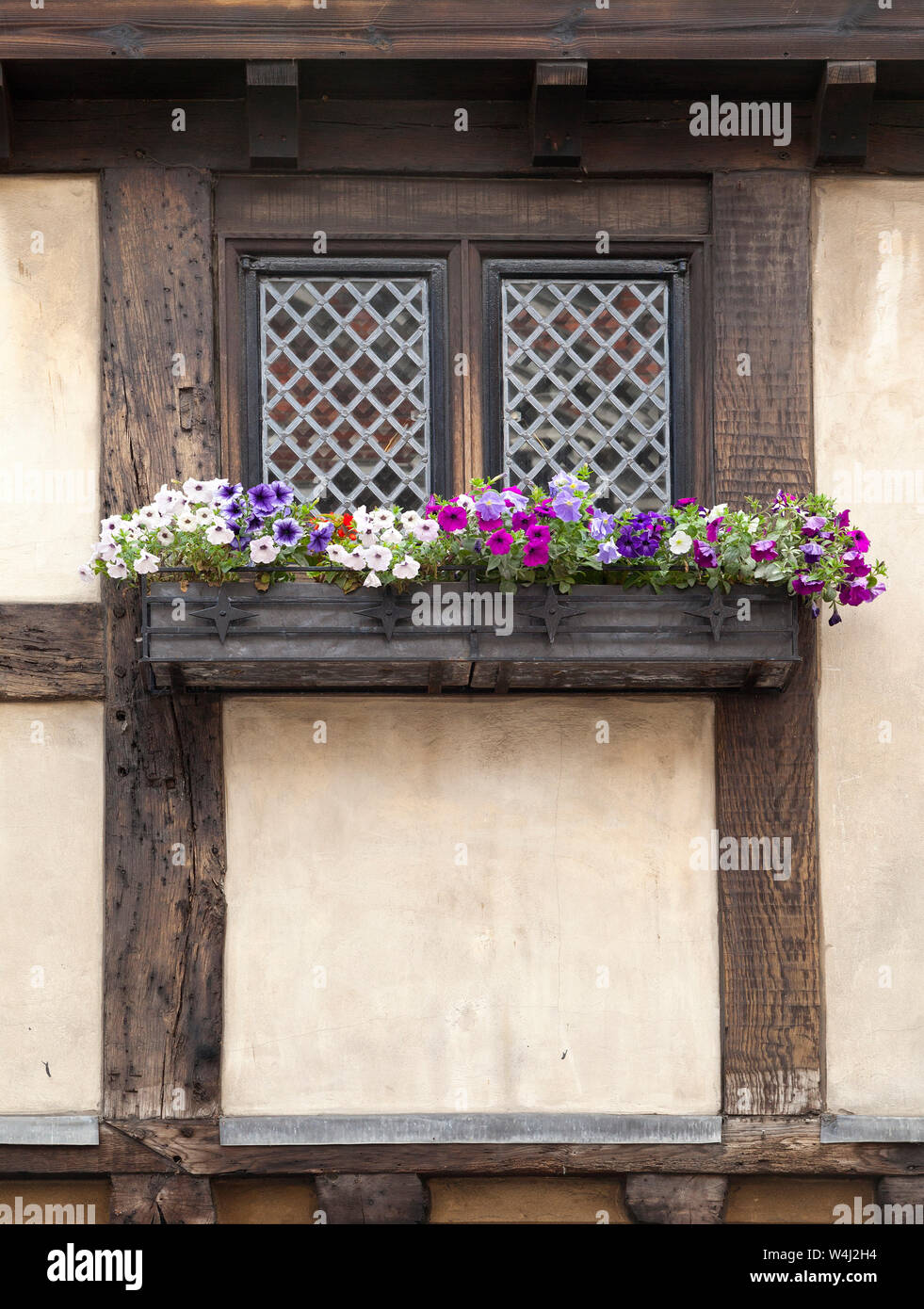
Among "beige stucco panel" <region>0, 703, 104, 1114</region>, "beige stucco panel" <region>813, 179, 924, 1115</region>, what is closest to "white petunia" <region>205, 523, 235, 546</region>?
"beige stucco panel" <region>0, 703, 104, 1114</region>

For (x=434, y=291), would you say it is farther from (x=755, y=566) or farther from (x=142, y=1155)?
(x=142, y=1155)

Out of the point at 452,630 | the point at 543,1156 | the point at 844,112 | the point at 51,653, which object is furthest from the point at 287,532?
the point at 844,112

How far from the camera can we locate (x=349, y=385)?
4.70 m

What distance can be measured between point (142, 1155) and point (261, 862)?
968 mm

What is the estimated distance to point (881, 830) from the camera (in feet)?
14.9

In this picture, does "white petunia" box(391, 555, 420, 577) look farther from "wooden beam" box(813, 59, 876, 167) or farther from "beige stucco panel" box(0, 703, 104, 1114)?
"wooden beam" box(813, 59, 876, 167)

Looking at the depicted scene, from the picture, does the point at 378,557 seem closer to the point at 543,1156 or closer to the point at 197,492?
the point at 197,492

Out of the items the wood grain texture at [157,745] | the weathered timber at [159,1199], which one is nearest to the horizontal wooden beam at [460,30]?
the wood grain texture at [157,745]

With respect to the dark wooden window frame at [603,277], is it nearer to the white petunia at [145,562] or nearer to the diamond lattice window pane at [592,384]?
the diamond lattice window pane at [592,384]

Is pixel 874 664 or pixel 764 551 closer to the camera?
pixel 764 551

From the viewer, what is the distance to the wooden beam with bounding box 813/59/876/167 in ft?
14.8

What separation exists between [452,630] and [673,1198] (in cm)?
192

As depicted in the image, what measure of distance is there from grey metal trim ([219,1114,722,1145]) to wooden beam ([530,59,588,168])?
3081mm
